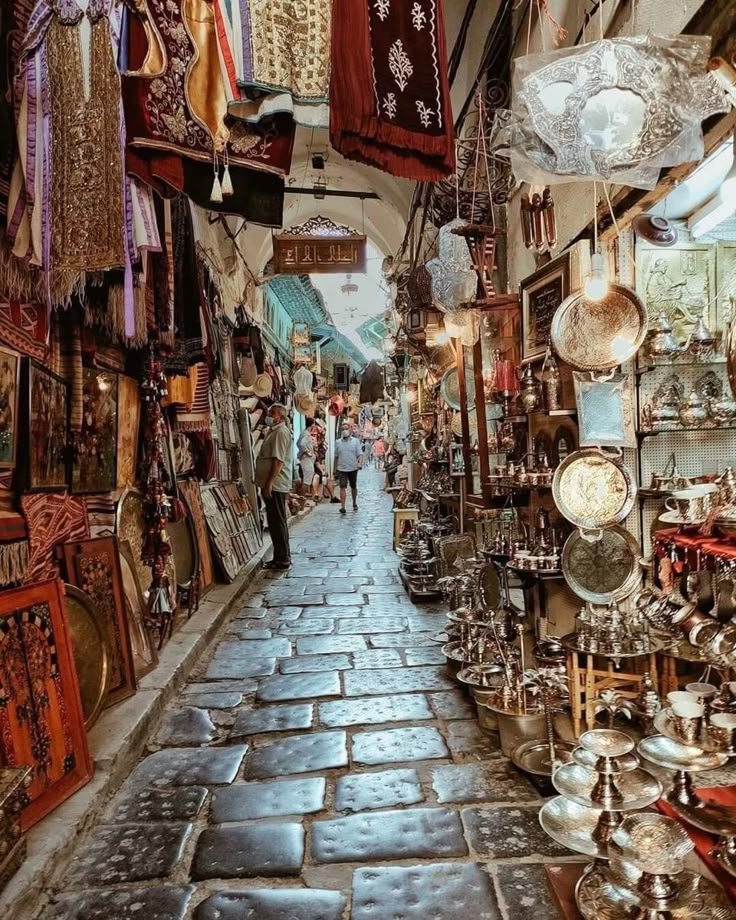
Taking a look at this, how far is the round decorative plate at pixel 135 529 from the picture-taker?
4.02 m

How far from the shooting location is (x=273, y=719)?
3.48 metres

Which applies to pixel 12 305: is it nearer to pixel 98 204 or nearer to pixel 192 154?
pixel 98 204

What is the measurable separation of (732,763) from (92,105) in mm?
3620

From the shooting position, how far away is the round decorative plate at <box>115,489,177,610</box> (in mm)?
4023

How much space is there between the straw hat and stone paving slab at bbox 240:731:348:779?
22.8 ft

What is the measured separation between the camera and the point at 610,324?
11.0 feet

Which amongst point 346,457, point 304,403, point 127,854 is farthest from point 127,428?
point 304,403

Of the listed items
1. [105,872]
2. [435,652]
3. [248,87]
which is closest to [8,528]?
[105,872]

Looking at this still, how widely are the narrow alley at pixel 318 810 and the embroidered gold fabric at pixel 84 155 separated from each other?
94.0 inches

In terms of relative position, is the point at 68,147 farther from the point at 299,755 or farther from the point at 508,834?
the point at 508,834

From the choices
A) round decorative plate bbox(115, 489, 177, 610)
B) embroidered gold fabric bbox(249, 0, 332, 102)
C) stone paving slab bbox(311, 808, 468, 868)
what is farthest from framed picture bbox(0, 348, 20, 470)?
stone paving slab bbox(311, 808, 468, 868)

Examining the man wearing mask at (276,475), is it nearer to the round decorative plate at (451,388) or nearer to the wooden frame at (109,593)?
the round decorative plate at (451,388)

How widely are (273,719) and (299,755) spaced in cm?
47

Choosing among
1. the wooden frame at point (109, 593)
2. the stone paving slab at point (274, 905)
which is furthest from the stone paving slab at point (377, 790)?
the wooden frame at point (109, 593)
